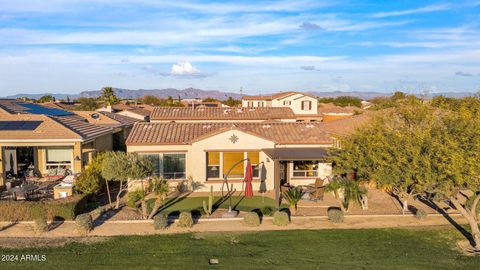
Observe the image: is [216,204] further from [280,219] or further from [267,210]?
[280,219]

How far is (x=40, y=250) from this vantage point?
48.4 feet

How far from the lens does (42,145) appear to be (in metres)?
24.4

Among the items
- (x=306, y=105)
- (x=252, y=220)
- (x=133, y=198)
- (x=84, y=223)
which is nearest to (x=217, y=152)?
(x=133, y=198)

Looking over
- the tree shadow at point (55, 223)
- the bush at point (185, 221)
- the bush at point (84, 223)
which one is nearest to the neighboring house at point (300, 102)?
the bush at point (185, 221)

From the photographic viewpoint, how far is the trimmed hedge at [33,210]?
17859mm

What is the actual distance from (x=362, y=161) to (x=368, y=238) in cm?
305

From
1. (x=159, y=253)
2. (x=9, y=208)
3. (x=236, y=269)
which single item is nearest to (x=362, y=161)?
(x=236, y=269)

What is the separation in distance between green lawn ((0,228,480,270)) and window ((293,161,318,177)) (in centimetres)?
797

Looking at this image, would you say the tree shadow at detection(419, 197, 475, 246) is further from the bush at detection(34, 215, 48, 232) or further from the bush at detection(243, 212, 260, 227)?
the bush at detection(34, 215, 48, 232)

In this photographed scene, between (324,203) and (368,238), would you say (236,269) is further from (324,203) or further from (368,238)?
(324,203)

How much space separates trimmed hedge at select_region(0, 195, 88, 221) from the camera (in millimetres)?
17859

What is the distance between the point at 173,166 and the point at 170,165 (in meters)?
0.18

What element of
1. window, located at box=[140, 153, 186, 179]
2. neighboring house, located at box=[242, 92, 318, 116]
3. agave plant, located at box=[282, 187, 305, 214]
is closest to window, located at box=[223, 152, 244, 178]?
window, located at box=[140, 153, 186, 179]

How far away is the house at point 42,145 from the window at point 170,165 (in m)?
4.75
